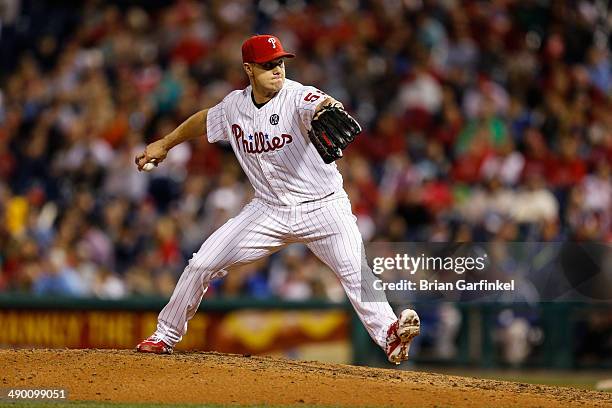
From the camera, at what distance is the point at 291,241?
7348 mm

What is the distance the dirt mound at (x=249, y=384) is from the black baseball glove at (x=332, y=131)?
1.25m

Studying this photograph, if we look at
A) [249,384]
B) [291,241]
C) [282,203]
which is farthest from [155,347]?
[282,203]

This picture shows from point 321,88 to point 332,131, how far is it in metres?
7.27

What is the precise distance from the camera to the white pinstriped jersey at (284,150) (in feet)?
23.3

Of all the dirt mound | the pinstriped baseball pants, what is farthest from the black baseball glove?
the dirt mound

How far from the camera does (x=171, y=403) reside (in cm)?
666

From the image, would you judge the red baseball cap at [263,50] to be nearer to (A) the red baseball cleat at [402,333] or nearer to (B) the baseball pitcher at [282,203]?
(B) the baseball pitcher at [282,203]

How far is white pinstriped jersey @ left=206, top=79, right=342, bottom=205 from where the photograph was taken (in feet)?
23.3

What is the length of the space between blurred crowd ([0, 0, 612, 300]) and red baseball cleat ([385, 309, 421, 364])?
186 inches

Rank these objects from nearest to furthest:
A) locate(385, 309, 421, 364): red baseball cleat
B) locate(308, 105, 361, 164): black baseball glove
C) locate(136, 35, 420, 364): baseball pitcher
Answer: locate(308, 105, 361, 164): black baseball glove < locate(385, 309, 421, 364): red baseball cleat < locate(136, 35, 420, 364): baseball pitcher

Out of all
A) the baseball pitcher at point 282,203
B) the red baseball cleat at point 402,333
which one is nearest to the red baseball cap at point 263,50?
the baseball pitcher at point 282,203

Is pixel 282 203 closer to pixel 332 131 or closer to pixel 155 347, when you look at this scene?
pixel 332 131

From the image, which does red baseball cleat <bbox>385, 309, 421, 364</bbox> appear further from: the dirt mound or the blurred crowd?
the blurred crowd

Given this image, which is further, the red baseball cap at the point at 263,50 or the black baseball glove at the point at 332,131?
the red baseball cap at the point at 263,50
